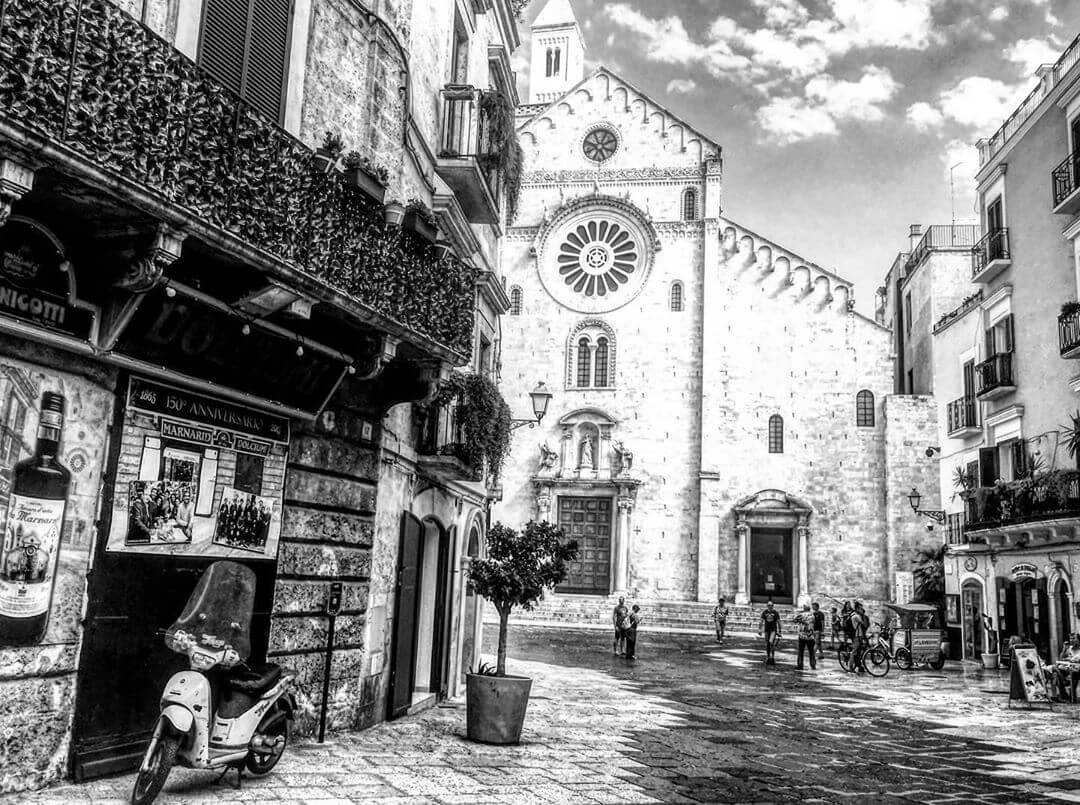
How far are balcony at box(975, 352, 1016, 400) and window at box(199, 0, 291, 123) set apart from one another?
20.1 m

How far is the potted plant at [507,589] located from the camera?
9492mm

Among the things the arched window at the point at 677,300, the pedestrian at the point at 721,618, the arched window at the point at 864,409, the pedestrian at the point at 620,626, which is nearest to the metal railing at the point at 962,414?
the pedestrian at the point at 721,618

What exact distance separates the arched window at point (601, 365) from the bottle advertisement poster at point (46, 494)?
32807 mm

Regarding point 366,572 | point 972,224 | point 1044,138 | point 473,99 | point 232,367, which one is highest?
point 972,224

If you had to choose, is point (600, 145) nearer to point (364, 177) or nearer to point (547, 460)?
point (547, 460)

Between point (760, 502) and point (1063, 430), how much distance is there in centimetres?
1635

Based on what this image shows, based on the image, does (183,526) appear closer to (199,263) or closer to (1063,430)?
(199,263)

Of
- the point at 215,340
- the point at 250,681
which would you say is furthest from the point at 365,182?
the point at 250,681

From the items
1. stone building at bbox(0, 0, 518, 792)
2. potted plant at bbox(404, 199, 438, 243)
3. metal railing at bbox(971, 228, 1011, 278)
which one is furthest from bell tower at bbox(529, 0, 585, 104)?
potted plant at bbox(404, 199, 438, 243)

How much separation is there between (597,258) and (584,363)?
15.5 ft

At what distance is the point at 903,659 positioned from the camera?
23750mm

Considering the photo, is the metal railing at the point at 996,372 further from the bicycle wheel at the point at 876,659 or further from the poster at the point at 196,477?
the poster at the point at 196,477

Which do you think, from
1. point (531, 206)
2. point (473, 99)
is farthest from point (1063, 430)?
point (531, 206)

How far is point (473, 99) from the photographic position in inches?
511
